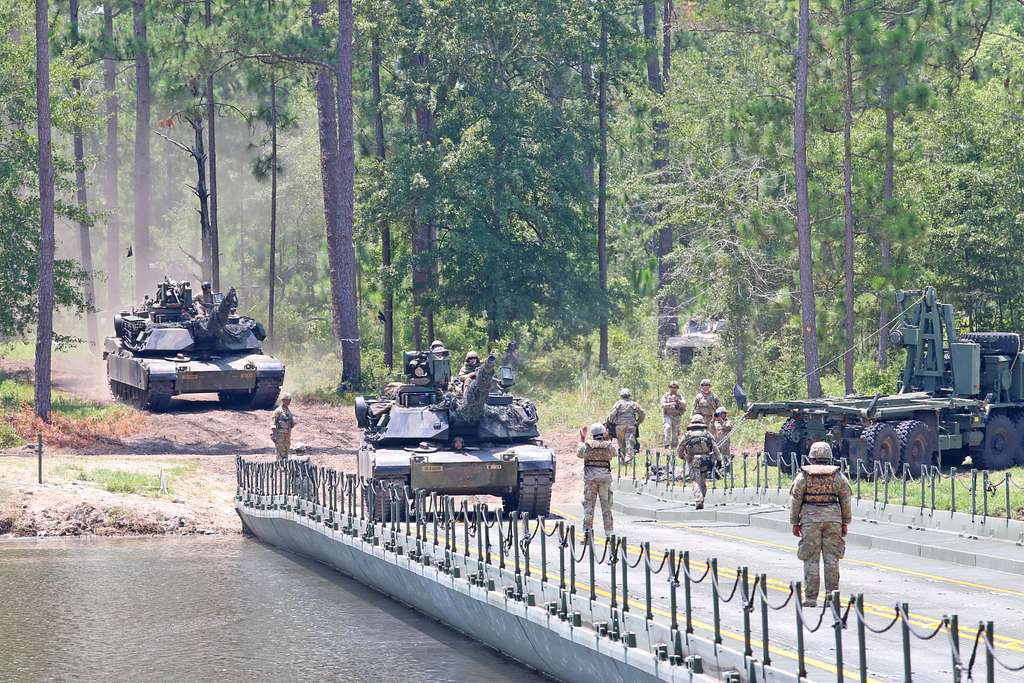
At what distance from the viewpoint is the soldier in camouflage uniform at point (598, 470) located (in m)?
21.1

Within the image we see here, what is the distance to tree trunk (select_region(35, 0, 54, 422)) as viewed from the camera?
117 ft

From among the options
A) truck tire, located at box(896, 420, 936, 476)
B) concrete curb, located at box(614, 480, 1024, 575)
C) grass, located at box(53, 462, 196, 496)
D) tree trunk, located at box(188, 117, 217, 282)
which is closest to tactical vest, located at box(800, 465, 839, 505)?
concrete curb, located at box(614, 480, 1024, 575)

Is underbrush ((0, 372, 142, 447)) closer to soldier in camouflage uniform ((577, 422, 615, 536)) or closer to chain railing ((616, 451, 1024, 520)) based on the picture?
chain railing ((616, 451, 1024, 520))

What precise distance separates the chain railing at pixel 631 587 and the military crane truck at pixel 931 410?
6304mm

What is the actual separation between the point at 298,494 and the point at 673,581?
1308 centimetres

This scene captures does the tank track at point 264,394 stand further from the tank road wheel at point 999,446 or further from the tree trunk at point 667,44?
the tree trunk at point 667,44

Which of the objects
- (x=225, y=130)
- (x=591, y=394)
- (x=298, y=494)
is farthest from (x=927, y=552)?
(x=225, y=130)

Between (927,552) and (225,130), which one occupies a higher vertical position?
(225,130)

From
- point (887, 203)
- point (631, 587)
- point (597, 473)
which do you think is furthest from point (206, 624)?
point (887, 203)

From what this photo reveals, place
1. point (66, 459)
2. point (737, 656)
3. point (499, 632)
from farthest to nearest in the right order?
point (66, 459)
point (499, 632)
point (737, 656)

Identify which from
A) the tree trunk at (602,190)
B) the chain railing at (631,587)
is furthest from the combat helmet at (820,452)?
the tree trunk at (602,190)

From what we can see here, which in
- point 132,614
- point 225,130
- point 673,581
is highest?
point 225,130

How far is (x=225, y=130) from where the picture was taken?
8919 cm

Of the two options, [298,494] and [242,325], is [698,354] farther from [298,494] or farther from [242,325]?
[298,494]
